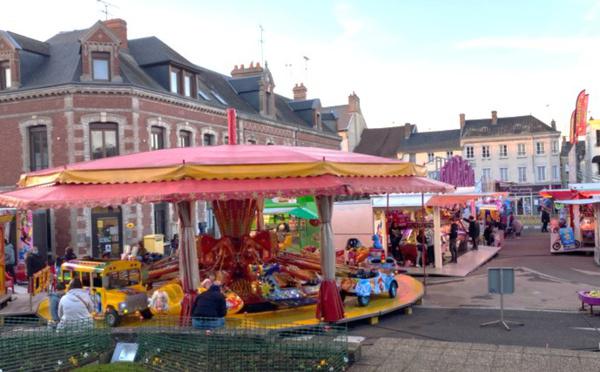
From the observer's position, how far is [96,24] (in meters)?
23.4

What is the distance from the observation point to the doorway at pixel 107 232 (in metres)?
23.4

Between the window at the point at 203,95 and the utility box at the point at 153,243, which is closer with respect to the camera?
the utility box at the point at 153,243

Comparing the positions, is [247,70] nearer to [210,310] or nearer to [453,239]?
[453,239]

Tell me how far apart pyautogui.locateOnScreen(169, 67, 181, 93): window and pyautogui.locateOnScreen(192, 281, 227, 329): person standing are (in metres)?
19.3

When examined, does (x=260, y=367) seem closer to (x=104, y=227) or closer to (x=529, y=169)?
(x=104, y=227)

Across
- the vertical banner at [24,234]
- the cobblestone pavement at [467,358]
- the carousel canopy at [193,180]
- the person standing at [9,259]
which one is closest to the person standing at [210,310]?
the carousel canopy at [193,180]

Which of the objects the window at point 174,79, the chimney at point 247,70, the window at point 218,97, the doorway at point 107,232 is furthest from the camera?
the chimney at point 247,70

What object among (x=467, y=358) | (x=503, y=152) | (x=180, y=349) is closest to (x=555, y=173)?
(x=503, y=152)

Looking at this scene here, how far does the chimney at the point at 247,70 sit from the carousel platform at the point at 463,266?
763 inches

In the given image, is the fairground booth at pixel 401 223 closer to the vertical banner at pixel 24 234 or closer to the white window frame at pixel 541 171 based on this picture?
the vertical banner at pixel 24 234

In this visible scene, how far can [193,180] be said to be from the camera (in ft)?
30.9

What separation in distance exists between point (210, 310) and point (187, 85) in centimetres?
2084

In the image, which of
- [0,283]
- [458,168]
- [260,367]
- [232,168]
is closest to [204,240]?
[232,168]

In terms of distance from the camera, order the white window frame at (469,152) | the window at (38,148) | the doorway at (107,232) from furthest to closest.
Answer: the white window frame at (469,152) → the window at (38,148) → the doorway at (107,232)
